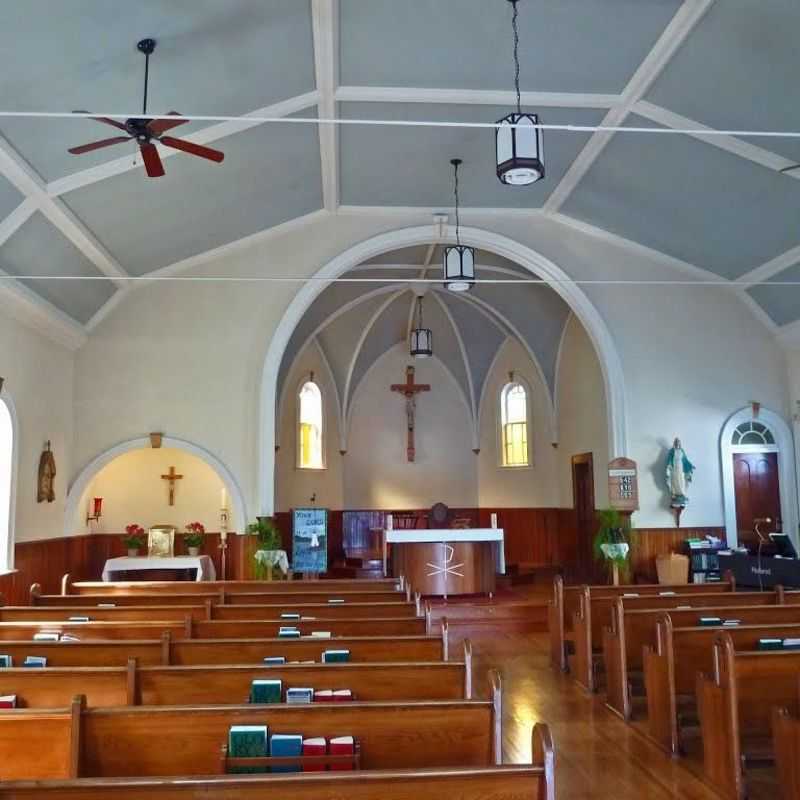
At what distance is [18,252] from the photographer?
8.56m

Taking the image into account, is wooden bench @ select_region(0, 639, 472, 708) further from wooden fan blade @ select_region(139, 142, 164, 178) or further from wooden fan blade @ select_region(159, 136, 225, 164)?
wooden fan blade @ select_region(159, 136, 225, 164)

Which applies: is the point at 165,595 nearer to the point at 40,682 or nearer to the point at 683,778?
the point at 40,682

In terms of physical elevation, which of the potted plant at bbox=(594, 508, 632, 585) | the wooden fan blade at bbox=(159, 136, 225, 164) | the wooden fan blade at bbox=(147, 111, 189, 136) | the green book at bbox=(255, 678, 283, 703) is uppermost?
the wooden fan blade at bbox=(159, 136, 225, 164)

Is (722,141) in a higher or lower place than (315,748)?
higher

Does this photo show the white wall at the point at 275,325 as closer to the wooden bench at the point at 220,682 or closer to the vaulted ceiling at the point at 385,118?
the vaulted ceiling at the point at 385,118

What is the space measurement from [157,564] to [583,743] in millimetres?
7359

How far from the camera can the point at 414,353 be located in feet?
46.3

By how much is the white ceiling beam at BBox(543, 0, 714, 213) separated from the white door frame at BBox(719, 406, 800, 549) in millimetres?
4138

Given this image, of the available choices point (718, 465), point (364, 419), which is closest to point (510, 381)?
point (364, 419)

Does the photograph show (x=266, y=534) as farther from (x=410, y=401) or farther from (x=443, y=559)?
(x=410, y=401)

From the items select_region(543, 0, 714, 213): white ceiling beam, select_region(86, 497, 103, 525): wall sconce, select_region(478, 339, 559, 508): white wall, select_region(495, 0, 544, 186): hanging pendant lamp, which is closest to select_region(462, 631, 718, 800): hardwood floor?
select_region(495, 0, 544, 186): hanging pendant lamp

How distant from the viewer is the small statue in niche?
10125 mm

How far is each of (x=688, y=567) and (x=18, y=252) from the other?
9.14m

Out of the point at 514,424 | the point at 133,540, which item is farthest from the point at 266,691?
the point at 514,424
